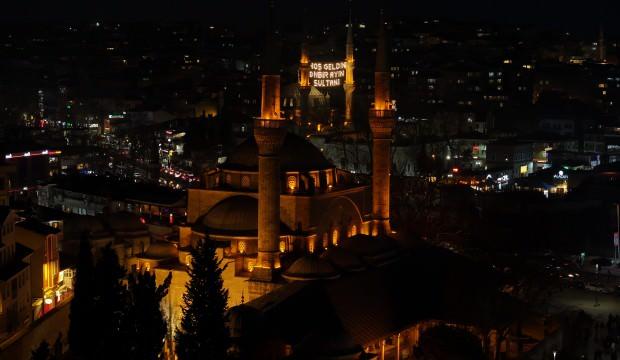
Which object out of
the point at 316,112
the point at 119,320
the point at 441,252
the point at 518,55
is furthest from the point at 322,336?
the point at 518,55

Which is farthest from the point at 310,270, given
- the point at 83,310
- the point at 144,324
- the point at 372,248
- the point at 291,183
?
the point at 144,324

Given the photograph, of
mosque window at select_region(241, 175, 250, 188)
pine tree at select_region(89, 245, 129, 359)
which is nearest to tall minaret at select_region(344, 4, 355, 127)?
mosque window at select_region(241, 175, 250, 188)

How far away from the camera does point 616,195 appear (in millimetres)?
50125

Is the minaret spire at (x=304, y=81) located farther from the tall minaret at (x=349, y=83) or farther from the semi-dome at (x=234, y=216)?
the semi-dome at (x=234, y=216)

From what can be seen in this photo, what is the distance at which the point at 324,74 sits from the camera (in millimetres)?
65875

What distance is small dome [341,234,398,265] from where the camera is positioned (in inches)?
1089

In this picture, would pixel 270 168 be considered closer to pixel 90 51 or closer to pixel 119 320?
pixel 119 320

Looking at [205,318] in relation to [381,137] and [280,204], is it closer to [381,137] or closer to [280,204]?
[280,204]

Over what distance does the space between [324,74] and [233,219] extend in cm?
3965

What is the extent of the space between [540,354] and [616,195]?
27.3m

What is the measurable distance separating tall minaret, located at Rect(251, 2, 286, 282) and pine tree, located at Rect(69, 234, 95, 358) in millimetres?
8793

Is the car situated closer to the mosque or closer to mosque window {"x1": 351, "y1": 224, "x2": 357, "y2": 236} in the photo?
the mosque

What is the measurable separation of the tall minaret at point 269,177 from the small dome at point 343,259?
1.73m

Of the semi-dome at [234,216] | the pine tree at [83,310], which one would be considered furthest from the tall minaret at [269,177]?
the pine tree at [83,310]
